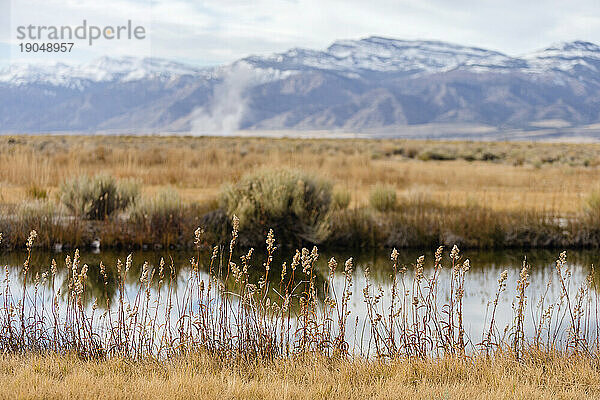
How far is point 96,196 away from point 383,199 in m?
5.36

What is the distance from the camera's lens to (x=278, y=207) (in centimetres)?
1198

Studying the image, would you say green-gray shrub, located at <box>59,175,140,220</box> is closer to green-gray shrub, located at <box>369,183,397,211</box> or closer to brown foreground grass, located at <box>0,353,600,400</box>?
green-gray shrub, located at <box>369,183,397,211</box>

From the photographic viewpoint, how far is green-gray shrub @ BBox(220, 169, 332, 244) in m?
11.9

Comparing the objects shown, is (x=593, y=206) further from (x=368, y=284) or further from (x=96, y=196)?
(x=96, y=196)

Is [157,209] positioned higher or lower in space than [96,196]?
lower

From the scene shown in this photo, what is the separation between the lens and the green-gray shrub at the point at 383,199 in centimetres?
1370

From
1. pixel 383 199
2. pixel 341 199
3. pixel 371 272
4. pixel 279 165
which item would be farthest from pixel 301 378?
pixel 279 165

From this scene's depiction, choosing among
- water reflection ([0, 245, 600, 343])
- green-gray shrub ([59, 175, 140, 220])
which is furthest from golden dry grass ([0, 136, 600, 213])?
water reflection ([0, 245, 600, 343])

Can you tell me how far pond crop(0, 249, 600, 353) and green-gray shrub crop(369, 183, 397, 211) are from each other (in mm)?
2081

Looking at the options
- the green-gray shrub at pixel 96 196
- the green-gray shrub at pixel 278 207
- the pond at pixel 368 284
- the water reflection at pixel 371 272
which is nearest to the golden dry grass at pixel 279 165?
the green-gray shrub at pixel 96 196

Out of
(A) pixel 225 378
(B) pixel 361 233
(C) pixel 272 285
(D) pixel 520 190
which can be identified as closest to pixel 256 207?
(B) pixel 361 233

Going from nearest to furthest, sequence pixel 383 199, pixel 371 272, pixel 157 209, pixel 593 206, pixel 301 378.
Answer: pixel 301 378, pixel 371 272, pixel 157 209, pixel 593 206, pixel 383 199

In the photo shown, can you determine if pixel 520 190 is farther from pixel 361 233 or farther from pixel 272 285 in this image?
pixel 272 285

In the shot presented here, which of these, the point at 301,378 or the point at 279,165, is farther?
the point at 279,165
